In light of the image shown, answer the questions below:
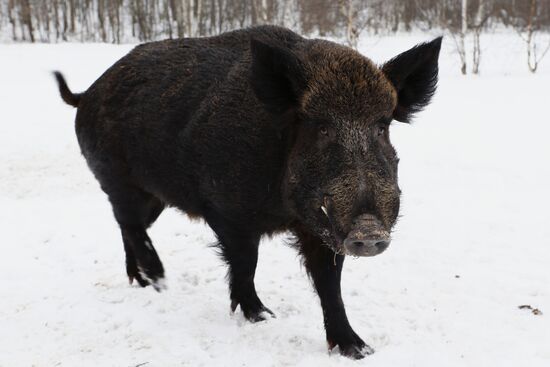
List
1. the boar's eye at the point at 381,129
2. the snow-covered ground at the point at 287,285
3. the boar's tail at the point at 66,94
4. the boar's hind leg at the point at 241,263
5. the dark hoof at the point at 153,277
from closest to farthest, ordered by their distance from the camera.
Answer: the boar's eye at the point at 381,129 < the snow-covered ground at the point at 287,285 < the boar's hind leg at the point at 241,263 < the dark hoof at the point at 153,277 < the boar's tail at the point at 66,94

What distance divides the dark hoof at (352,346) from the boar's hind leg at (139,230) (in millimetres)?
1878

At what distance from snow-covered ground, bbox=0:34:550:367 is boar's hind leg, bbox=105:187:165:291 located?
16 cm

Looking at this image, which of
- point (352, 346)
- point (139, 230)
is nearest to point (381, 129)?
point (352, 346)

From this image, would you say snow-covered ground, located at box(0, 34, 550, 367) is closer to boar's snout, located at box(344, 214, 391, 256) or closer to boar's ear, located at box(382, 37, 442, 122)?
boar's snout, located at box(344, 214, 391, 256)

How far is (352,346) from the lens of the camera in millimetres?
3992

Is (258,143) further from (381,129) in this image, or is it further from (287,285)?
(287,285)

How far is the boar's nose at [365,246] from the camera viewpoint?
288cm

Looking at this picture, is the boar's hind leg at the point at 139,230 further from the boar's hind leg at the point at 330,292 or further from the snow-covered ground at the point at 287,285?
the boar's hind leg at the point at 330,292

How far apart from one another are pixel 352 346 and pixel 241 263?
0.96 m

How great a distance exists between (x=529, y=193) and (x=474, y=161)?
→ 2.66 m

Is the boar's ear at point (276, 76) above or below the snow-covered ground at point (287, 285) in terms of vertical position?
above

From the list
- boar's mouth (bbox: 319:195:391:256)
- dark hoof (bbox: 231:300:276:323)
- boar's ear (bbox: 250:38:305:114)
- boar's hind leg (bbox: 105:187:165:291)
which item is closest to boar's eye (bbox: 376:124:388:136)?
boar's ear (bbox: 250:38:305:114)

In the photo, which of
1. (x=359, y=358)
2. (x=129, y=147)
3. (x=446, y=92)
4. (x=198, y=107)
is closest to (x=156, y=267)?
(x=129, y=147)

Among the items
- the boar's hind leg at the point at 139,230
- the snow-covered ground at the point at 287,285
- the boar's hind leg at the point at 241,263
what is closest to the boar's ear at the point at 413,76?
the boar's hind leg at the point at 241,263
